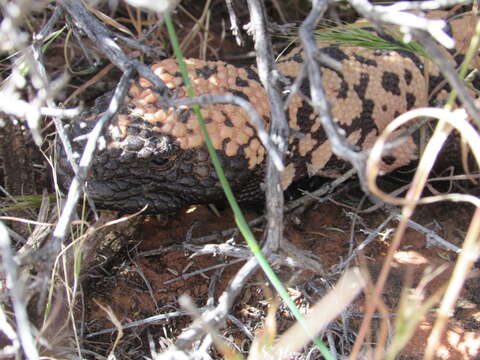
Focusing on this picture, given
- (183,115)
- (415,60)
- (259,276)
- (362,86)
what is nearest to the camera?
(183,115)

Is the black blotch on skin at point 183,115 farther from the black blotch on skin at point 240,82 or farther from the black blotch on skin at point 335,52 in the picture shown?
the black blotch on skin at point 335,52

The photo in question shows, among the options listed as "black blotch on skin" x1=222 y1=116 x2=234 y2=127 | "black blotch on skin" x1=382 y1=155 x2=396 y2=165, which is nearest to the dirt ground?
"black blotch on skin" x1=382 y1=155 x2=396 y2=165

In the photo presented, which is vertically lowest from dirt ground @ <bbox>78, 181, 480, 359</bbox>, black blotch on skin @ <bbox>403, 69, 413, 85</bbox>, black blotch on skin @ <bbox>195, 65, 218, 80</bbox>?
dirt ground @ <bbox>78, 181, 480, 359</bbox>

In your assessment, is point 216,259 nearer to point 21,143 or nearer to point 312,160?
point 312,160

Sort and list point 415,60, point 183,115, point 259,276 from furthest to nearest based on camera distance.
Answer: point 415,60 < point 259,276 < point 183,115

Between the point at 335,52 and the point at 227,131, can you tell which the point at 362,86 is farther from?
the point at 227,131

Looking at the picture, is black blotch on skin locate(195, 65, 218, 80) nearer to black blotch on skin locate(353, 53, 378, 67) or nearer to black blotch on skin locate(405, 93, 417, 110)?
black blotch on skin locate(353, 53, 378, 67)

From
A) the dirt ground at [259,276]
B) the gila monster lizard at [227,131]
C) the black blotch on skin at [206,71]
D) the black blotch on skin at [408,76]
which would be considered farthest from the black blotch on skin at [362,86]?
the black blotch on skin at [206,71]

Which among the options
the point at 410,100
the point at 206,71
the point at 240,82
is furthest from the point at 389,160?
the point at 206,71
